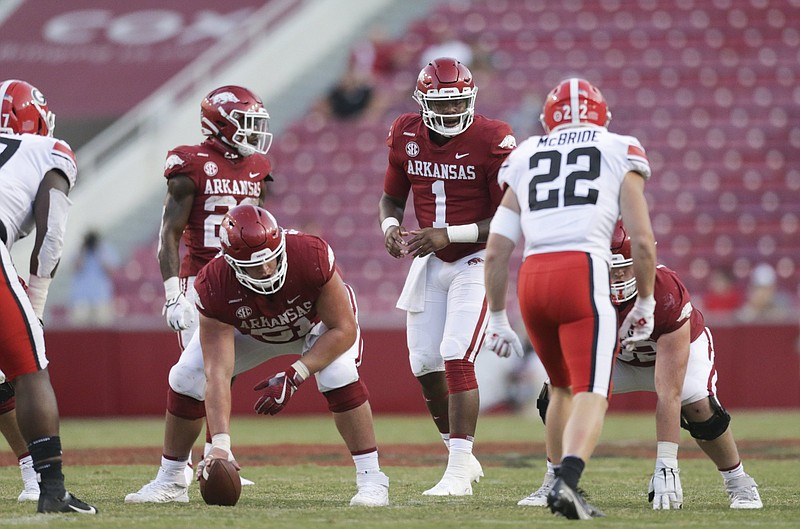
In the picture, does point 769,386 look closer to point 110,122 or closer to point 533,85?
point 533,85

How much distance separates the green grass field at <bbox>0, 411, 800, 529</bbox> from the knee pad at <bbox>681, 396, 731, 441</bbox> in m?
0.30

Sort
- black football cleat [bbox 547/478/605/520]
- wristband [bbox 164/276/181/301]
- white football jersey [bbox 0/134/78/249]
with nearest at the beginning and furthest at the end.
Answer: black football cleat [bbox 547/478/605/520], white football jersey [bbox 0/134/78/249], wristband [bbox 164/276/181/301]

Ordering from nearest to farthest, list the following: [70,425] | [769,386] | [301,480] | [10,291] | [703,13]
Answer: [10,291] < [301,480] < [70,425] < [769,386] < [703,13]

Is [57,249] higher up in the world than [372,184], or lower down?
lower down

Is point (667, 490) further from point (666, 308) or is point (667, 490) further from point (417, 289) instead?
point (417, 289)

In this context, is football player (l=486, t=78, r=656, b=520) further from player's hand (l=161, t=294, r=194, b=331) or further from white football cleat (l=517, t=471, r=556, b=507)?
player's hand (l=161, t=294, r=194, b=331)

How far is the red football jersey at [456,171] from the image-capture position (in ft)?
20.3

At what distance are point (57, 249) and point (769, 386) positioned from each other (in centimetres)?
850

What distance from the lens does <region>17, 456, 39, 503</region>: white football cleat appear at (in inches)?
217

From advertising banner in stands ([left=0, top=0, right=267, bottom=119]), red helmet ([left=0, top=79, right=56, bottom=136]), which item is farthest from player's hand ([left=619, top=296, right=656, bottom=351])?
advertising banner in stands ([left=0, top=0, right=267, bottom=119])

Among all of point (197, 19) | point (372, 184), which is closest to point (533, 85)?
point (372, 184)

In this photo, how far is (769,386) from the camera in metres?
12.0

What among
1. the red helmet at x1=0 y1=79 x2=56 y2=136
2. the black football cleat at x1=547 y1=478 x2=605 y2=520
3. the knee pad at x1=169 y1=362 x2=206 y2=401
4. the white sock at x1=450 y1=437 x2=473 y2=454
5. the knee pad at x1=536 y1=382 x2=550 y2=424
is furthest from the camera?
the white sock at x1=450 y1=437 x2=473 y2=454

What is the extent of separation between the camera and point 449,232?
6.12m
